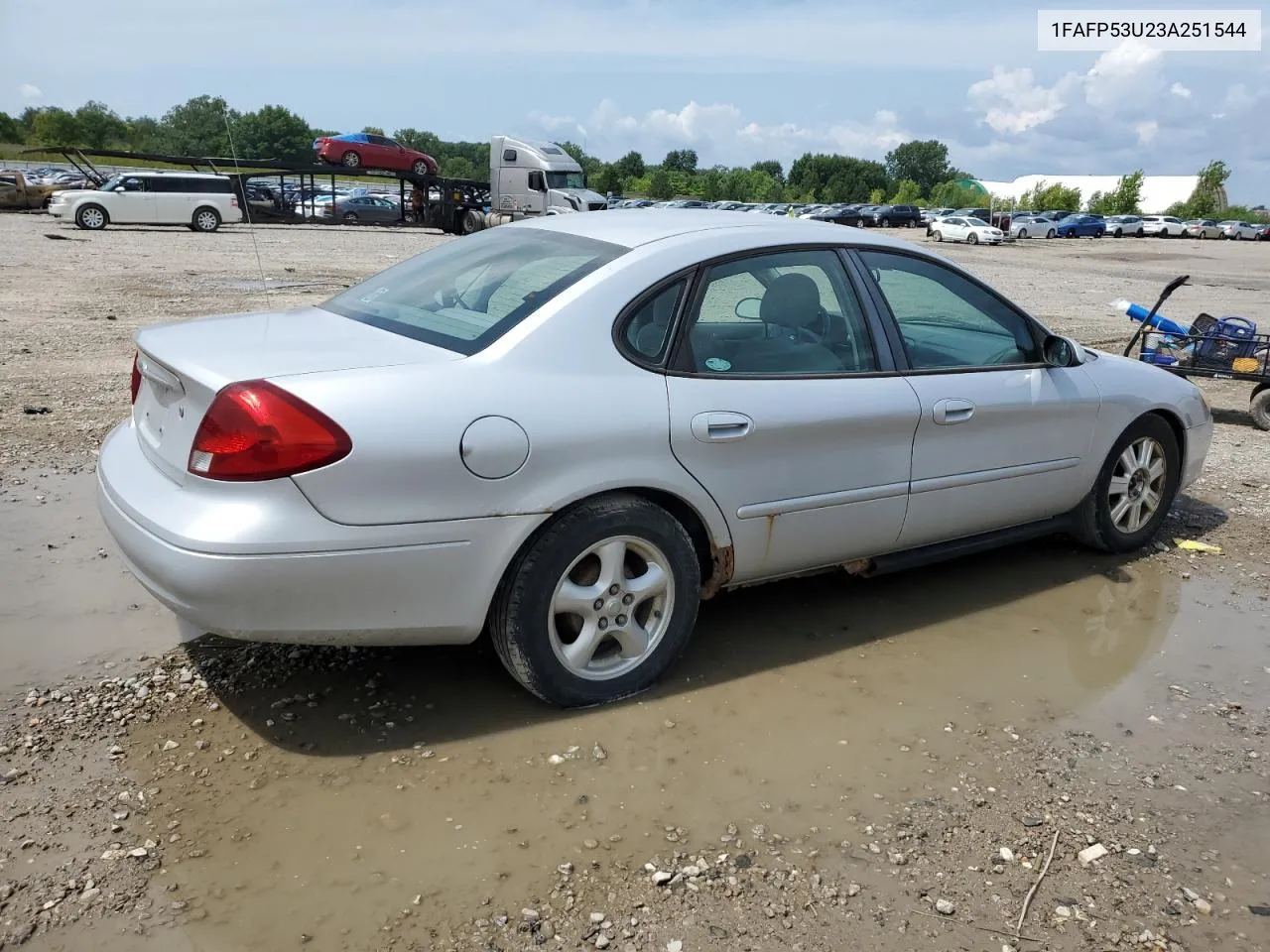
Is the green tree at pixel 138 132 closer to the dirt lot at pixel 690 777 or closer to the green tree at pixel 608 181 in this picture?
the green tree at pixel 608 181

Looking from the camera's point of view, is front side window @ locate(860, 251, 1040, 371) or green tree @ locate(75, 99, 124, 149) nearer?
front side window @ locate(860, 251, 1040, 371)

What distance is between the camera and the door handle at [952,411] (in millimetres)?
4148

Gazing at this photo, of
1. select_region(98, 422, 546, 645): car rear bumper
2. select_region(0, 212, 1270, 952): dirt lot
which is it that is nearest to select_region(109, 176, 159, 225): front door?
select_region(0, 212, 1270, 952): dirt lot

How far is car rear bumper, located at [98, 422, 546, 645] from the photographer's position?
2.92 metres

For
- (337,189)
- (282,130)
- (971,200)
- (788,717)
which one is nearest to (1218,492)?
(788,717)

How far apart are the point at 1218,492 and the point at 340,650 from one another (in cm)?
540

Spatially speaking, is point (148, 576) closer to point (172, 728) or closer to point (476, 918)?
point (172, 728)

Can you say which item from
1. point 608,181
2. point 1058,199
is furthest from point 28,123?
point 1058,199

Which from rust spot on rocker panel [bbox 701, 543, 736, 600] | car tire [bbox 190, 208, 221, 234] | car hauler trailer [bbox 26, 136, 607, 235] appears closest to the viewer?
rust spot on rocker panel [bbox 701, 543, 736, 600]

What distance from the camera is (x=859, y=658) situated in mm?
4082

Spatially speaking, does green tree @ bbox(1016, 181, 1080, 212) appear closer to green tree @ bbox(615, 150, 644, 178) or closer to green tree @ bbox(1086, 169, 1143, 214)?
green tree @ bbox(1086, 169, 1143, 214)

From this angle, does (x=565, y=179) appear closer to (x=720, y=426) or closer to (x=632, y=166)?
(x=720, y=426)

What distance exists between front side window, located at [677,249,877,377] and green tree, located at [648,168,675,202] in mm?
94667

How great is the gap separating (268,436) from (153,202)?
30.9 m
